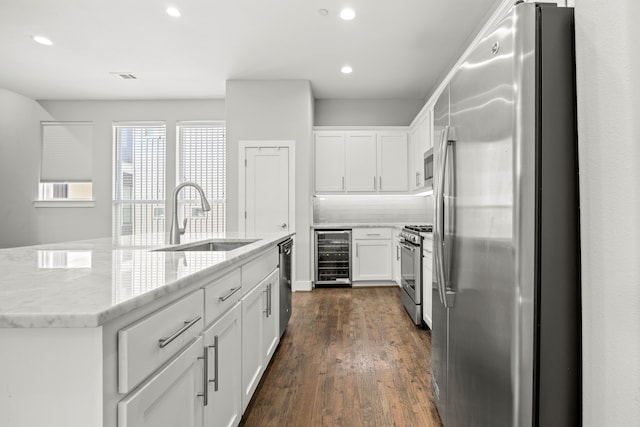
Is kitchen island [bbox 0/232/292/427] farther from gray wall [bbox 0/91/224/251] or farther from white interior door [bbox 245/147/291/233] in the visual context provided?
gray wall [bbox 0/91/224/251]

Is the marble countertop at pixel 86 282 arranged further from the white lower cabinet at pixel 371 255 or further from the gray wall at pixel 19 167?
the gray wall at pixel 19 167

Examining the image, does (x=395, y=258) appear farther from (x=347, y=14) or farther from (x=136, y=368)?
(x=136, y=368)

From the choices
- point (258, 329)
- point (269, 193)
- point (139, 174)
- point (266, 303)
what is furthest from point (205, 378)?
point (139, 174)

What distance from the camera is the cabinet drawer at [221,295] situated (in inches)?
47.5

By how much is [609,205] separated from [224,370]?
1.36m

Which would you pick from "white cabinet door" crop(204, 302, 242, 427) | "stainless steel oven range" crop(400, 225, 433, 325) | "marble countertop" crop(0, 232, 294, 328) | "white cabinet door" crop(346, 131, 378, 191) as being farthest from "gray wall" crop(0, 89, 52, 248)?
"white cabinet door" crop(204, 302, 242, 427)

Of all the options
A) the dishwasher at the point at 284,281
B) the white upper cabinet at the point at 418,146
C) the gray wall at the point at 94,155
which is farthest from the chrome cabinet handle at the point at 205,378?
the gray wall at the point at 94,155

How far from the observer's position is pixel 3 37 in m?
4.02

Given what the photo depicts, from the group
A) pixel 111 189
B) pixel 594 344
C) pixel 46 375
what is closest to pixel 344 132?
pixel 111 189

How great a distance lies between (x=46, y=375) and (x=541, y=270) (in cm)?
122

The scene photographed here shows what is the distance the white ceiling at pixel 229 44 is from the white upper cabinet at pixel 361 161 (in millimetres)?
753

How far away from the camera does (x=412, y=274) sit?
138 inches

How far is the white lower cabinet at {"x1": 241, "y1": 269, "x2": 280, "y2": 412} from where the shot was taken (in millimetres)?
1706

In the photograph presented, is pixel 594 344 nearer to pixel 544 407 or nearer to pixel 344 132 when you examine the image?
pixel 544 407
